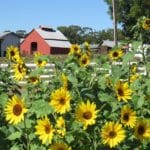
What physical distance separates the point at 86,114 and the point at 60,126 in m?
0.23

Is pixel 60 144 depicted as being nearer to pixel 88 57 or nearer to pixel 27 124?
pixel 27 124

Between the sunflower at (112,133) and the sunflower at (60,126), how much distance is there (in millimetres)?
254


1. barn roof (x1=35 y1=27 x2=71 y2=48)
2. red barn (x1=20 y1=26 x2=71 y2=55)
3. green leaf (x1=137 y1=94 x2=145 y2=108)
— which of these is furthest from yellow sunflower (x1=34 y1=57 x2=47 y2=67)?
barn roof (x1=35 y1=27 x2=71 y2=48)

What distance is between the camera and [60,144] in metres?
3.62

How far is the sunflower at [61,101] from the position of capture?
11.6ft

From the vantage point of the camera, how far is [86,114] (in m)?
3.54

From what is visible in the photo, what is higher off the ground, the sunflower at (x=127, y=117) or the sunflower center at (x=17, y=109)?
the sunflower center at (x=17, y=109)

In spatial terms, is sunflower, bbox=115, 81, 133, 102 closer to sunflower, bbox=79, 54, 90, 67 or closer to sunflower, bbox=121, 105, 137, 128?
sunflower, bbox=121, 105, 137, 128

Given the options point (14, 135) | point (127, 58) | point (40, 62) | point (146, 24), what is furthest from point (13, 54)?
point (14, 135)

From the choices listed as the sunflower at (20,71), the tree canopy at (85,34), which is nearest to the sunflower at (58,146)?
the sunflower at (20,71)

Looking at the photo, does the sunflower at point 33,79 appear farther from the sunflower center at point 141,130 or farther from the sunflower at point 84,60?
the sunflower center at point 141,130

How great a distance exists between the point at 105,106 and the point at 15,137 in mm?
651

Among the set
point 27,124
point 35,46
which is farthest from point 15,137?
point 35,46

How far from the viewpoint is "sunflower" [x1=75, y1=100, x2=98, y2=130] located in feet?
11.5
